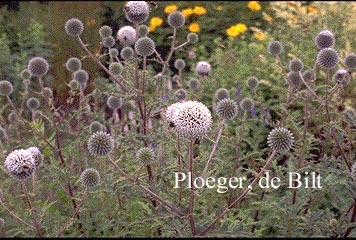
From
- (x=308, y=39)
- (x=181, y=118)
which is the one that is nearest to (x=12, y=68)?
(x=308, y=39)

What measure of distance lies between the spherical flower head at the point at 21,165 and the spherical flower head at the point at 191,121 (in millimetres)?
518

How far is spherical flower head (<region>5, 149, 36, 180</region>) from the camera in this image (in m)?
1.88

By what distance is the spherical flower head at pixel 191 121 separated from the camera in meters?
1.74

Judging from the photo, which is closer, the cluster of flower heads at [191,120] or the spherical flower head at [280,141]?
the cluster of flower heads at [191,120]

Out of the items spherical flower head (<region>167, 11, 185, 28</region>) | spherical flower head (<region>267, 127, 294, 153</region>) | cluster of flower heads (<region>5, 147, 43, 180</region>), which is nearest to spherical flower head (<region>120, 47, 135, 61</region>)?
spherical flower head (<region>167, 11, 185, 28</region>)

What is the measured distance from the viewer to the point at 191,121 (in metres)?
1.75

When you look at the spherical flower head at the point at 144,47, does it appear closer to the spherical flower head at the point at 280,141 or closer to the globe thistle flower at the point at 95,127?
the globe thistle flower at the point at 95,127

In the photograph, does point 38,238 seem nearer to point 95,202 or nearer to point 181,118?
point 95,202

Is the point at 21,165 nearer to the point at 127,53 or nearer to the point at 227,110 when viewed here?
the point at 227,110

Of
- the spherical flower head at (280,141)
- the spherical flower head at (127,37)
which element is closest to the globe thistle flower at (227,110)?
the spherical flower head at (280,141)

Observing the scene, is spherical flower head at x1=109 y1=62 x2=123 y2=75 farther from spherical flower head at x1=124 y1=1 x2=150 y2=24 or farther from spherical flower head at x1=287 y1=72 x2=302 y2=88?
spherical flower head at x1=287 y1=72 x2=302 y2=88

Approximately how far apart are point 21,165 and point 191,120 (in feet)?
1.97

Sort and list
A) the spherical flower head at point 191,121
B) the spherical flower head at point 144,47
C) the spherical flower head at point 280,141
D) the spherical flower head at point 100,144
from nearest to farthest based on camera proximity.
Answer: the spherical flower head at point 191,121
the spherical flower head at point 280,141
the spherical flower head at point 100,144
the spherical flower head at point 144,47

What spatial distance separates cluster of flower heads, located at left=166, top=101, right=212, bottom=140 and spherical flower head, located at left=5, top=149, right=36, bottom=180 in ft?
1.68
